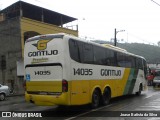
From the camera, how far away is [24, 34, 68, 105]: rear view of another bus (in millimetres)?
12891

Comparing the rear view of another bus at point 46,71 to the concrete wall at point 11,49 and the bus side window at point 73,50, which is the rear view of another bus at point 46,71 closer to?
the bus side window at point 73,50

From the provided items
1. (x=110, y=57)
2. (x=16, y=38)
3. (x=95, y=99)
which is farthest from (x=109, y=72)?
(x=16, y=38)

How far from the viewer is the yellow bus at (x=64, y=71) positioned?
12.9 m

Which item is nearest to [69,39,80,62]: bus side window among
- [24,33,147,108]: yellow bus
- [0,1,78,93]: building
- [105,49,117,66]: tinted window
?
[24,33,147,108]: yellow bus

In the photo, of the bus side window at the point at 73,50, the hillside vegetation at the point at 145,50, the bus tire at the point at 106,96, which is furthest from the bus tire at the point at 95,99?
the hillside vegetation at the point at 145,50

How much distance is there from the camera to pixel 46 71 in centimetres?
1337

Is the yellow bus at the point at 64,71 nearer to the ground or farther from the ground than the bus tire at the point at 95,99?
farther from the ground

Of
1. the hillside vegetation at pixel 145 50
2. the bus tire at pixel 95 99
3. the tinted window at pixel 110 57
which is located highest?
the hillside vegetation at pixel 145 50

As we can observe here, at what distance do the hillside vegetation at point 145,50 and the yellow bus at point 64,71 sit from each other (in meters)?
41.3

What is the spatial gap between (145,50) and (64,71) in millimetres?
65044

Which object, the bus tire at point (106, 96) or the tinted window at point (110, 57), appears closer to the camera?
the bus tire at point (106, 96)

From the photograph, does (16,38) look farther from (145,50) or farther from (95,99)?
(145,50)

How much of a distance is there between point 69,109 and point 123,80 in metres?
5.62

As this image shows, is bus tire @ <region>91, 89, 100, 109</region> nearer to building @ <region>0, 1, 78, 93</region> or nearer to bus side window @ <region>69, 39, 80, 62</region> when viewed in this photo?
bus side window @ <region>69, 39, 80, 62</region>
